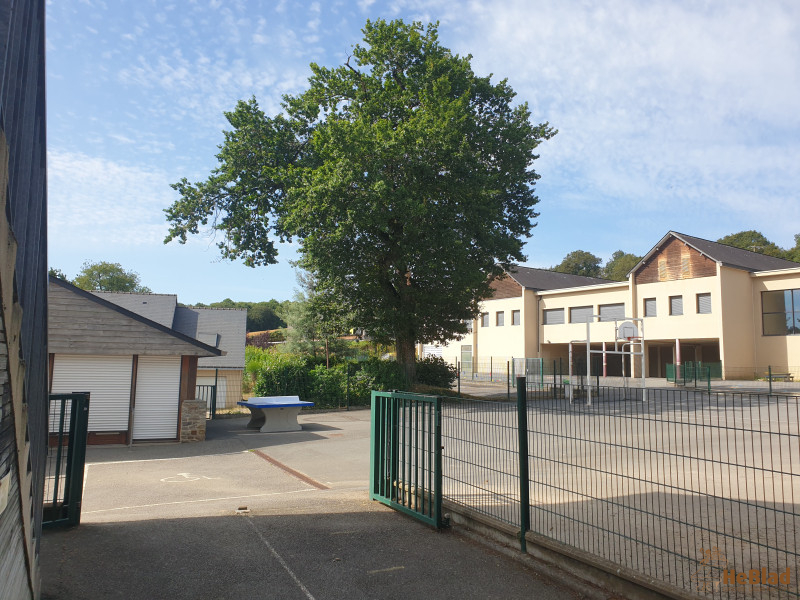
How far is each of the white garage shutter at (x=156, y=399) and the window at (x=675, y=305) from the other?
36.2 m

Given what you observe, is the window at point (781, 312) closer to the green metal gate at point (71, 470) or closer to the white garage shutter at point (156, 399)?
the white garage shutter at point (156, 399)

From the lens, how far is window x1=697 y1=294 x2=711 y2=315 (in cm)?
3874

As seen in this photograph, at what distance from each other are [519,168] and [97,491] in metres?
21.7

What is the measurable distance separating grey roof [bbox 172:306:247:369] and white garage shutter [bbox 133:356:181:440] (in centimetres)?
1930

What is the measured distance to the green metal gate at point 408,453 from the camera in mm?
6273

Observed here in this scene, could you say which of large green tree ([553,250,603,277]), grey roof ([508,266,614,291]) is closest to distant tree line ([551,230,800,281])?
large green tree ([553,250,603,277])

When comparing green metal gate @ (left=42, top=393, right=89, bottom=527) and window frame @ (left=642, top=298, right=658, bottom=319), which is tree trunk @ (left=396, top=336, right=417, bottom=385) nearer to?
green metal gate @ (left=42, top=393, right=89, bottom=527)

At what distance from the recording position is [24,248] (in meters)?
3.18

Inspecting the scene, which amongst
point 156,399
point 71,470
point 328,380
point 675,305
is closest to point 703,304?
point 675,305

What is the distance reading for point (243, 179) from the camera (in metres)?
26.8

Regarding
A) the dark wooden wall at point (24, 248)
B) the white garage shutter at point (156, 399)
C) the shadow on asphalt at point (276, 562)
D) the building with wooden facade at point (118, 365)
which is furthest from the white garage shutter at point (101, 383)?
the dark wooden wall at point (24, 248)

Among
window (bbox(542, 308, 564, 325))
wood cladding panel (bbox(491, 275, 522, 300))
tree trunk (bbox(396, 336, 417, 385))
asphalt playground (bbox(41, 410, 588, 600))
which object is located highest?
wood cladding panel (bbox(491, 275, 522, 300))

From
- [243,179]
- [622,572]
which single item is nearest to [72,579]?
[622,572]

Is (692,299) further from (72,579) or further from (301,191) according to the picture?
(72,579)
